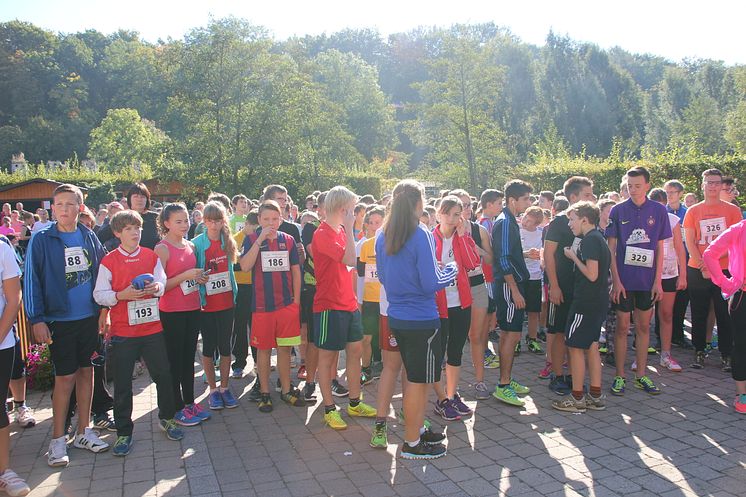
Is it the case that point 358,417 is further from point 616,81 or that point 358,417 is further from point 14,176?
point 616,81

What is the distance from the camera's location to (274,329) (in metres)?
5.73

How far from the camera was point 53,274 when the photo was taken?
186 inches

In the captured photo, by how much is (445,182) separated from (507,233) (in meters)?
27.4

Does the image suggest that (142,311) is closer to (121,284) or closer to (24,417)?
(121,284)

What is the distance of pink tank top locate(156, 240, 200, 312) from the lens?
212 inches

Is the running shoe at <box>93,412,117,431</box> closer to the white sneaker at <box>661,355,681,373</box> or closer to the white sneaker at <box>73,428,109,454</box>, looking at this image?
the white sneaker at <box>73,428,109,454</box>

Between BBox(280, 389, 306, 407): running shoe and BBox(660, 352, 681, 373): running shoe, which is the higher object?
BBox(280, 389, 306, 407): running shoe

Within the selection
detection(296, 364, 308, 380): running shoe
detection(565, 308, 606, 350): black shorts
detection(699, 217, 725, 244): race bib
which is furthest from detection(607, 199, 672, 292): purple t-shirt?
detection(296, 364, 308, 380): running shoe

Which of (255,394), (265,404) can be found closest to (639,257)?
(265,404)

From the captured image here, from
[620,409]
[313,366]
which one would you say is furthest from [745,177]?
[313,366]

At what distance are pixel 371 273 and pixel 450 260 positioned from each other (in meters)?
1.21

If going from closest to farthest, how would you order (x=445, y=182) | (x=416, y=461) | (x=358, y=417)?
(x=416, y=461) < (x=358, y=417) < (x=445, y=182)

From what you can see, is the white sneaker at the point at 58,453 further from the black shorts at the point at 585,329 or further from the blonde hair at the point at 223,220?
the black shorts at the point at 585,329

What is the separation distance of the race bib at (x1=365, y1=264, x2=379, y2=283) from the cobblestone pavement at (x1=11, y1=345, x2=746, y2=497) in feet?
4.21
